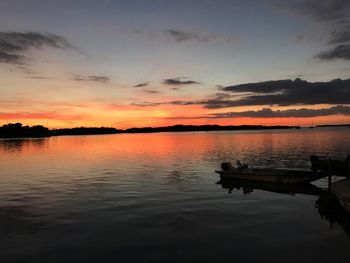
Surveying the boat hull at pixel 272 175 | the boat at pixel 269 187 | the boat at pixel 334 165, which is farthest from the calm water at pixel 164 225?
the boat at pixel 334 165

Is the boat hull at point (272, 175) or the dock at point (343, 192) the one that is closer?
the dock at point (343, 192)

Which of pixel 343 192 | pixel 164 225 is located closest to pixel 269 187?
pixel 343 192

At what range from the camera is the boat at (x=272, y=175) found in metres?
36.0

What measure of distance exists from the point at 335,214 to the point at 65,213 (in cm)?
1825

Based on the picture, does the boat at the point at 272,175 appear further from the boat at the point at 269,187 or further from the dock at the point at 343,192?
the dock at the point at 343,192

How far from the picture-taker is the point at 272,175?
36812 millimetres

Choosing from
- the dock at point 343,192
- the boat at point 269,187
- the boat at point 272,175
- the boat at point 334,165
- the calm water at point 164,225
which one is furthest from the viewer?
the boat at point 334,165

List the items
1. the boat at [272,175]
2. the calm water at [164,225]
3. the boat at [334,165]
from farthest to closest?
the boat at [334,165]
the boat at [272,175]
the calm water at [164,225]

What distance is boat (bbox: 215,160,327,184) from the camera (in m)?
36.0

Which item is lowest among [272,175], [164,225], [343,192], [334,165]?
[164,225]

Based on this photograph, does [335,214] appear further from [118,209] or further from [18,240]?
[18,240]

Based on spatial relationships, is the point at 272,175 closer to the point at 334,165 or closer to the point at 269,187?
the point at 269,187

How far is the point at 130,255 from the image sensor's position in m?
16.4

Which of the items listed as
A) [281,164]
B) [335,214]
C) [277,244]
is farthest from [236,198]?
[281,164]
